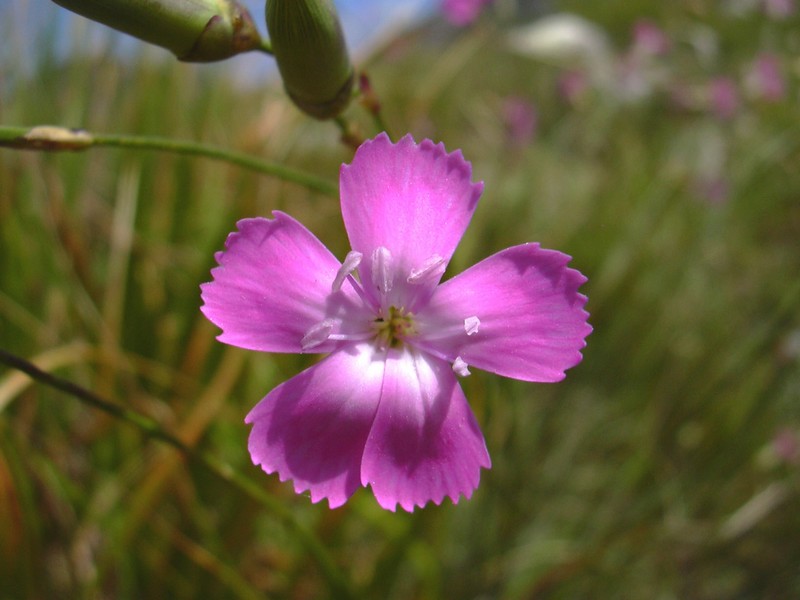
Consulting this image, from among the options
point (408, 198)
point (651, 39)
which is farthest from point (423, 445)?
point (651, 39)

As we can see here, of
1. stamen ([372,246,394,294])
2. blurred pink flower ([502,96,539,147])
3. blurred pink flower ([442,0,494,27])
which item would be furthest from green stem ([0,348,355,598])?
blurred pink flower ([502,96,539,147])

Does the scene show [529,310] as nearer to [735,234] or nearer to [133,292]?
[133,292]

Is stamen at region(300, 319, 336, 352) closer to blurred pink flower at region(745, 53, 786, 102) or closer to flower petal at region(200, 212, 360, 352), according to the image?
flower petal at region(200, 212, 360, 352)

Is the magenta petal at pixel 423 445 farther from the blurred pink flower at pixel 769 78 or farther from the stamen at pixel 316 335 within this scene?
the blurred pink flower at pixel 769 78

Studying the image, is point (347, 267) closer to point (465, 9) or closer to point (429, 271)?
point (429, 271)

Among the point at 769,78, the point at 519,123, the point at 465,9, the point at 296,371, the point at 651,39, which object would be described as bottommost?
the point at 296,371

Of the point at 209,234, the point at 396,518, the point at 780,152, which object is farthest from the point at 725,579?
the point at 209,234
